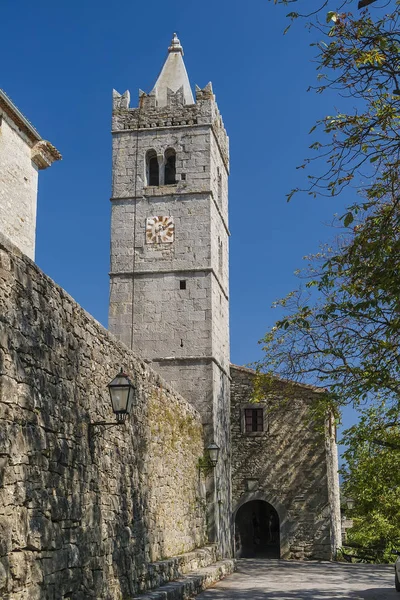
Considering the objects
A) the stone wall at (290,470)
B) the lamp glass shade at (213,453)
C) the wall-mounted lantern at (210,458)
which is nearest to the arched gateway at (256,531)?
the stone wall at (290,470)

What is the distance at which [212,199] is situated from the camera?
70.4ft

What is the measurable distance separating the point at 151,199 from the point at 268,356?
7.24 metres

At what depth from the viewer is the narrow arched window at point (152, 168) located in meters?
21.9

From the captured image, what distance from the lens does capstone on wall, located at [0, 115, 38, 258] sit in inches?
697

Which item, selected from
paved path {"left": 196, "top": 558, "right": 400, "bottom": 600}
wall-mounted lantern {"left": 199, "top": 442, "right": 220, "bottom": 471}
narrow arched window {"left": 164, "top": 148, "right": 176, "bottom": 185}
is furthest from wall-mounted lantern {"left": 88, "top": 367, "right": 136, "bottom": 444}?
narrow arched window {"left": 164, "top": 148, "right": 176, "bottom": 185}

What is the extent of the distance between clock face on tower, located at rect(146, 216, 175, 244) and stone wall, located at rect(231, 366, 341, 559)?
537 centimetres

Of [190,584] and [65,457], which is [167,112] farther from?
[65,457]

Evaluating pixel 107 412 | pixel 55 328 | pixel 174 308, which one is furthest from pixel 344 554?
pixel 55 328

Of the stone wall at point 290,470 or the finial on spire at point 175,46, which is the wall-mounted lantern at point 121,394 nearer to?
the stone wall at point 290,470

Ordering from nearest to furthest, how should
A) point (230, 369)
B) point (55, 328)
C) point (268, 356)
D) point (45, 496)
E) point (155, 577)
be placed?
1. point (45, 496)
2. point (55, 328)
3. point (155, 577)
4. point (268, 356)
5. point (230, 369)

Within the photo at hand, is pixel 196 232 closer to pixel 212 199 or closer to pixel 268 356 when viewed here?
pixel 212 199

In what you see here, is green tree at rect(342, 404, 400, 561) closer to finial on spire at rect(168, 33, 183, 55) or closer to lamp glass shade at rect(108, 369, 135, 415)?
lamp glass shade at rect(108, 369, 135, 415)

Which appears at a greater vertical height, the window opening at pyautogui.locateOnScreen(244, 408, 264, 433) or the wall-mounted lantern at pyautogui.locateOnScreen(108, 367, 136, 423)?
the window opening at pyautogui.locateOnScreen(244, 408, 264, 433)

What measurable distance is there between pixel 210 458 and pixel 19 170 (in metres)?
8.51
